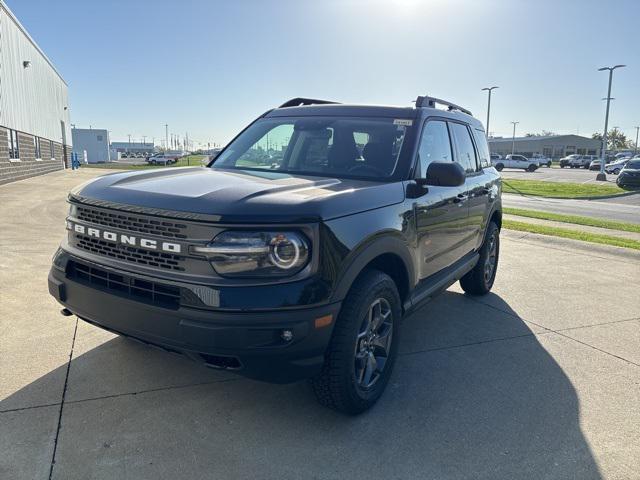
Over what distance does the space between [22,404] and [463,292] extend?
4620mm

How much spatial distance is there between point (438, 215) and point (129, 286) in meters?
2.37

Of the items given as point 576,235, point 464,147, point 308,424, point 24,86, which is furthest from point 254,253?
point 24,86

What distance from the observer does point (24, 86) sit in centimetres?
2345

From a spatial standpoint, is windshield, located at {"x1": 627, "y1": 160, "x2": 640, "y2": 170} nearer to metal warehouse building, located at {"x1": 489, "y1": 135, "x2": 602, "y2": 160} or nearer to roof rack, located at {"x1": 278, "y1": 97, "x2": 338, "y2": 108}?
roof rack, located at {"x1": 278, "y1": 97, "x2": 338, "y2": 108}

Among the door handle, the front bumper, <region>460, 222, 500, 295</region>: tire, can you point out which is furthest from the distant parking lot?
the front bumper

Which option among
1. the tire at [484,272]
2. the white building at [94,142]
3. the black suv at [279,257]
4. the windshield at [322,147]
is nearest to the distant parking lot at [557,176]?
the tire at [484,272]

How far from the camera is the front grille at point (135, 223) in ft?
8.45

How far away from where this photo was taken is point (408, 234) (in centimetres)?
342

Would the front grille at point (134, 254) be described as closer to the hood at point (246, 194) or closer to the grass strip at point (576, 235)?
the hood at point (246, 194)

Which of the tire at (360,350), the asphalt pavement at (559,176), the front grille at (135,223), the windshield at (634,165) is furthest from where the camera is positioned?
the asphalt pavement at (559,176)

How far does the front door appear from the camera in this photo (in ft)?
12.2

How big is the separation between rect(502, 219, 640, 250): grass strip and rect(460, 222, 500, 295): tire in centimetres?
448

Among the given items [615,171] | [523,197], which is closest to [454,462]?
[523,197]

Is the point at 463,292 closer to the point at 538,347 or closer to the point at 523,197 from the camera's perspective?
the point at 538,347
